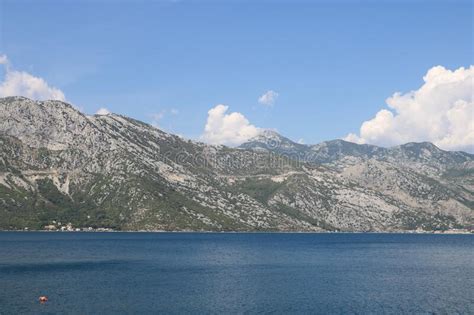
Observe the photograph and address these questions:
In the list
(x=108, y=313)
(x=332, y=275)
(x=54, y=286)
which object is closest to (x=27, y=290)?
(x=54, y=286)

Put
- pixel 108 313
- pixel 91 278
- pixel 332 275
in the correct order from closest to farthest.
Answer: pixel 108 313 < pixel 91 278 < pixel 332 275

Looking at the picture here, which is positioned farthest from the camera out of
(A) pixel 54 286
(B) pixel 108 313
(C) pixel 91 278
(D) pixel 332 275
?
(D) pixel 332 275

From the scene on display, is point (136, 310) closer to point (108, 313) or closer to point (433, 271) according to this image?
point (108, 313)

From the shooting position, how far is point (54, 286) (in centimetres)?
13262

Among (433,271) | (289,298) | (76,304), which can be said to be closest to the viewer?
(76,304)

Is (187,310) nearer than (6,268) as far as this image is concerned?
Yes

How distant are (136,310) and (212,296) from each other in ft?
75.5

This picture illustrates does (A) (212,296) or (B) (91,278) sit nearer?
(A) (212,296)

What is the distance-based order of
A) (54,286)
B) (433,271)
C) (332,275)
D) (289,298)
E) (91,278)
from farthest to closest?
(433,271) → (332,275) → (91,278) → (54,286) → (289,298)

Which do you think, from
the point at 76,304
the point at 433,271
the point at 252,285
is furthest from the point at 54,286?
the point at 433,271

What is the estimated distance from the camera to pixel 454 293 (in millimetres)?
129375

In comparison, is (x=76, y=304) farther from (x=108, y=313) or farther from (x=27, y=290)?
(x=27, y=290)

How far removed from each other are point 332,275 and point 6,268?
102m

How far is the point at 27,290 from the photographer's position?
125 meters
